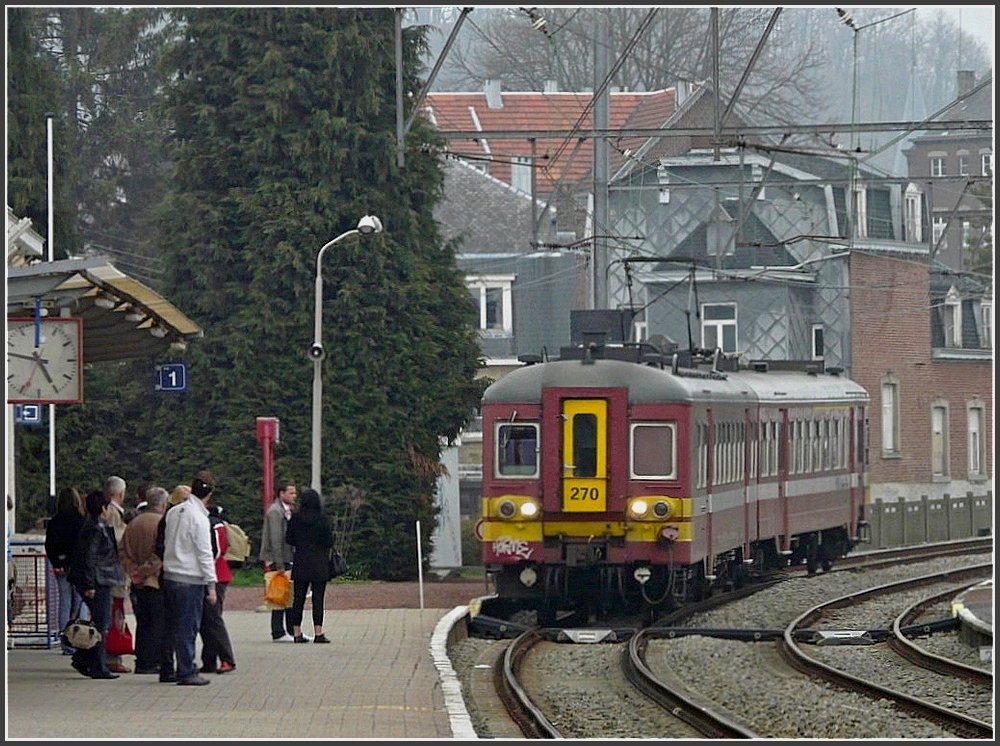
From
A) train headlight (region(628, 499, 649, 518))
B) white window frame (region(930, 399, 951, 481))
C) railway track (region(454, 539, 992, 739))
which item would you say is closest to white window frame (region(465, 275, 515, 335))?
white window frame (region(930, 399, 951, 481))

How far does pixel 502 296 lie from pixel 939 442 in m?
11.4

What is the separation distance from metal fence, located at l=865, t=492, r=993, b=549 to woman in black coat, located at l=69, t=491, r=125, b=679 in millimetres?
27513

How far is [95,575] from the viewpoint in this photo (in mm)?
15555

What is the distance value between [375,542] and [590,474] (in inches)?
540

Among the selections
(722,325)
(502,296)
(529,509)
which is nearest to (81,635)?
(529,509)

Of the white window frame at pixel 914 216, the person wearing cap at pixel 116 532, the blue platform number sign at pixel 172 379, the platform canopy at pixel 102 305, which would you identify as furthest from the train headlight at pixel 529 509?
the white window frame at pixel 914 216

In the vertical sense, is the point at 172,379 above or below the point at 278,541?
above

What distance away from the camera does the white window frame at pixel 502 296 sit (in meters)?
53.3

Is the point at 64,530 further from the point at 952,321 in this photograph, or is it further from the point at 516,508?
the point at 952,321

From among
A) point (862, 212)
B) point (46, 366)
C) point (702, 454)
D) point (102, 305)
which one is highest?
point (862, 212)

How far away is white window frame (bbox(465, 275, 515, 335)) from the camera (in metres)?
53.3

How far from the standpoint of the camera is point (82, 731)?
1224 cm

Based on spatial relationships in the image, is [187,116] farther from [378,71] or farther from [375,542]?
[375,542]

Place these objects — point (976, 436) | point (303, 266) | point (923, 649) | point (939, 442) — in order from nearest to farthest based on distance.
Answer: point (923, 649) < point (303, 266) < point (939, 442) < point (976, 436)
